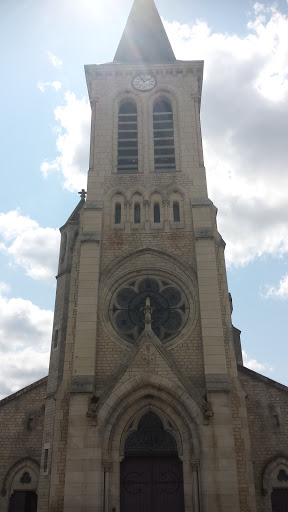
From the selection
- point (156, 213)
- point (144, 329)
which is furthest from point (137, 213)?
point (144, 329)

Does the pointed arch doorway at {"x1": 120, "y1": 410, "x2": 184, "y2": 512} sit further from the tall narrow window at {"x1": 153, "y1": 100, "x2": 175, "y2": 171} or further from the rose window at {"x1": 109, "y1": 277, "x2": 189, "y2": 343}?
the tall narrow window at {"x1": 153, "y1": 100, "x2": 175, "y2": 171}

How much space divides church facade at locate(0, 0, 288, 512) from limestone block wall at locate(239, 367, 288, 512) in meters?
0.04

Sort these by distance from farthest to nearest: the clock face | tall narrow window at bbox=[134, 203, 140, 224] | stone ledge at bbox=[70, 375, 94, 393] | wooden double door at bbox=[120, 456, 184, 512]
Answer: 1. the clock face
2. tall narrow window at bbox=[134, 203, 140, 224]
3. stone ledge at bbox=[70, 375, 94, 393]
4. wooden double door at bbox=[120, 456, 184, 512]

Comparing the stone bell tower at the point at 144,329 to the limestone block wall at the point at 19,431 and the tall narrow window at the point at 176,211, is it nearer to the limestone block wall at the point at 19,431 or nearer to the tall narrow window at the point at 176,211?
the tall narrow window at the point at 176,211

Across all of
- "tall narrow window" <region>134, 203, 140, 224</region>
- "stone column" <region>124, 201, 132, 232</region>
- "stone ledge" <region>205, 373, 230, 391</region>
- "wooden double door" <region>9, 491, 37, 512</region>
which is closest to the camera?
"stone ledge" <region>205, 373, 230, 391</region>

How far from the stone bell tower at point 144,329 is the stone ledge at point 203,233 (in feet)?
0.14

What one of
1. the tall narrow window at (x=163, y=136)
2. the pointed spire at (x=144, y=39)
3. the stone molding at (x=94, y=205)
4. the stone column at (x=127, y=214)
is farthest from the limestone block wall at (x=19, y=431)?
the pointed spire at (x=144, y=39)

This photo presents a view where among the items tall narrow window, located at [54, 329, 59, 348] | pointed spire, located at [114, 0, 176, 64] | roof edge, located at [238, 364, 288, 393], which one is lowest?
roof edge, located at [238, 364, 288, 393]

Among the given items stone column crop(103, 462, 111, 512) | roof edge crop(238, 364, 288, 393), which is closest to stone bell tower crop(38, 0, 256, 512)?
stone column crop(103, 462, 111, 512)

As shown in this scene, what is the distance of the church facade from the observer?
13789 millimetres

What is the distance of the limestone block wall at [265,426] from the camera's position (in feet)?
54.2

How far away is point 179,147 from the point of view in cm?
2102

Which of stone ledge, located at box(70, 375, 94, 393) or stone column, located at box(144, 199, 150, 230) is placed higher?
stone column, located at box(144, 199, 150, 230)

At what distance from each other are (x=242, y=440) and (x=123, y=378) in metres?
4.45
